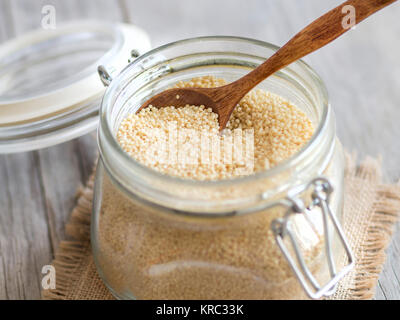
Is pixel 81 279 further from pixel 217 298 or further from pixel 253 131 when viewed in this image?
pixel 253 131

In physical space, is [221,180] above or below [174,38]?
above

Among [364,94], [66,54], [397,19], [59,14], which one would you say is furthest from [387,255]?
[59,14]

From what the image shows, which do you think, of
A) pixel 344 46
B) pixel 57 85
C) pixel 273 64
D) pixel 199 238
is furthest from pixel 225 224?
pixel 344 46

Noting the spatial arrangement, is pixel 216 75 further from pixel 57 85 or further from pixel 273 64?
pixel 57 85
